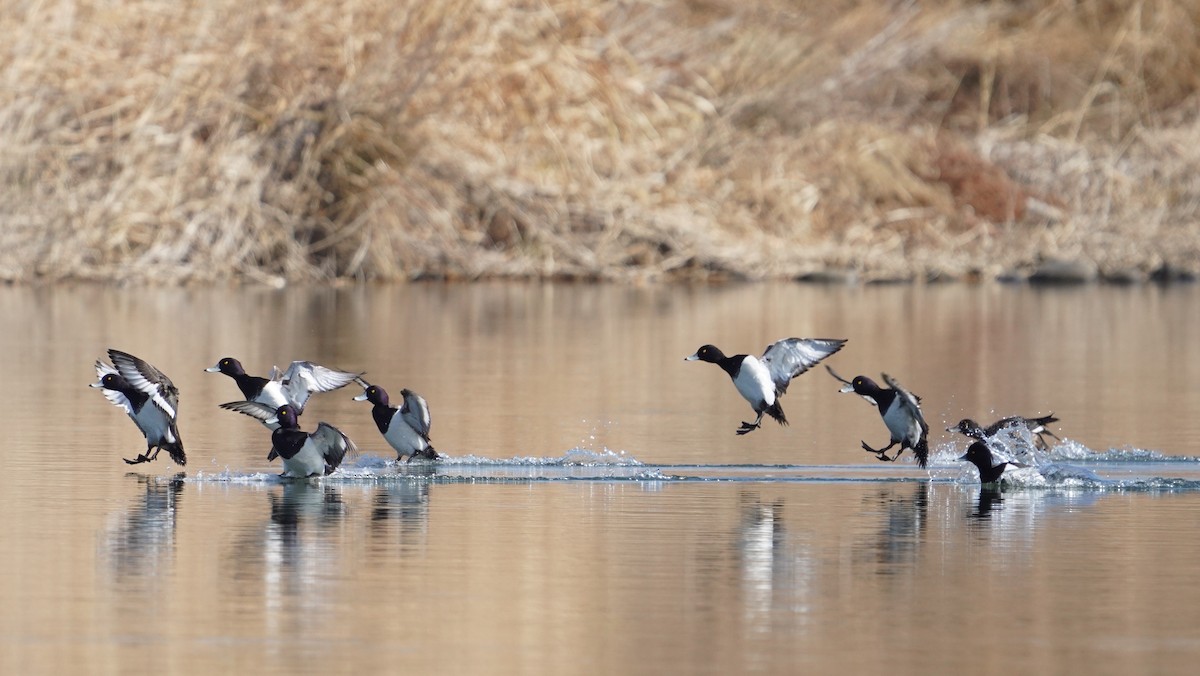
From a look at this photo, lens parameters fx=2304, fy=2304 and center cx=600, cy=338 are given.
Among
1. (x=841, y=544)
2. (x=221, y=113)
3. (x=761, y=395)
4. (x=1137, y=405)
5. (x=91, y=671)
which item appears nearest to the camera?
(x=91, y=671)

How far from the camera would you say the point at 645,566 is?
7605 mm

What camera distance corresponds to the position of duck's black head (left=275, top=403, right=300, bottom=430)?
9.61 meters

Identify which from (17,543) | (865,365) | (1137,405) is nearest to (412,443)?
(17,543)

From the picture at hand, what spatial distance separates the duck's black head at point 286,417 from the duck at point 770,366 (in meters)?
2.09

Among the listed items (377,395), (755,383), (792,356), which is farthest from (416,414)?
(792,356)

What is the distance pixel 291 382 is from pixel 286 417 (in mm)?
1178

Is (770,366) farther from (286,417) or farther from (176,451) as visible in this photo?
(176,451)

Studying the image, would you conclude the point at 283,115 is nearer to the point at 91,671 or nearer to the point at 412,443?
the point at 412,443

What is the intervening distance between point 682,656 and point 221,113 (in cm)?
2096

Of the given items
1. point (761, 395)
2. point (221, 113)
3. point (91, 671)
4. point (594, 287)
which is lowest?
point (91, 671)

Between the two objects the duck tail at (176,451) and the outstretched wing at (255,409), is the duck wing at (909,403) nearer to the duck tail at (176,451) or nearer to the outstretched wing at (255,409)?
the outstretched wing at (255,409)

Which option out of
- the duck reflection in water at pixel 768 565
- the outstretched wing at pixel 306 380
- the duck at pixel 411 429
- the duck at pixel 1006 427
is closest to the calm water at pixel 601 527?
the duck reflection in water at pixel 768 565

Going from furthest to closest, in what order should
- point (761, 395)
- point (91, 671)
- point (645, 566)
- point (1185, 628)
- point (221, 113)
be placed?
point (221, 113) < point (761, 395) < point (645, 566) < point (1185, 628) < point (91, 671)

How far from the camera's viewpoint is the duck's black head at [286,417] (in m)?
9.61
